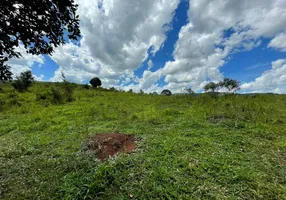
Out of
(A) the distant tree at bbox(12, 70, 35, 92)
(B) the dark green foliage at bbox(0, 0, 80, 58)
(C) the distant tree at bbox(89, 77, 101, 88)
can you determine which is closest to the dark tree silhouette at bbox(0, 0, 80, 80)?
(B) the dark green foliage at bbox(0, 0, 80, 58)

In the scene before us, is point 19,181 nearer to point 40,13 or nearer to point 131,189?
point 131,189

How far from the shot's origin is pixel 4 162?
8.52ft

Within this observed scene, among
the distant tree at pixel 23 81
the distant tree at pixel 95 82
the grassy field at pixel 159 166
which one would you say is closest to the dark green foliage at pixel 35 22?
the grassy field at pixel 159 166

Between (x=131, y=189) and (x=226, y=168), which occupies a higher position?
(x=226, y=168)

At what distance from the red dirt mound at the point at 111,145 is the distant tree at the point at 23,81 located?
15748 millimetres

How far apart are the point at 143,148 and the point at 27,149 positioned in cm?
233

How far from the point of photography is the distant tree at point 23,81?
49.3 feet

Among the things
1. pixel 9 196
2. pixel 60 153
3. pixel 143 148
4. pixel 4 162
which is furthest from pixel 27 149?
pixel 143 148

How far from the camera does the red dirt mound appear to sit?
264 centimetres

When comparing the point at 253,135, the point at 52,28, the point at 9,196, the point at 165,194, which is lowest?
the point at 9,196

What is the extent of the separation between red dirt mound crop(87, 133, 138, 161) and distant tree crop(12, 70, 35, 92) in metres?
15.7

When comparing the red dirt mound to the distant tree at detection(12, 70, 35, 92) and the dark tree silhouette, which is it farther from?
the distant tree at detection(12, 70, 35, 92)

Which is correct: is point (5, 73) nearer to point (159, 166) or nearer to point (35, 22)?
point (35, 22)

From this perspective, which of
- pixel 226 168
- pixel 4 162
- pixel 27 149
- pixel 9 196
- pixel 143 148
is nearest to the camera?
pixel 9 196
